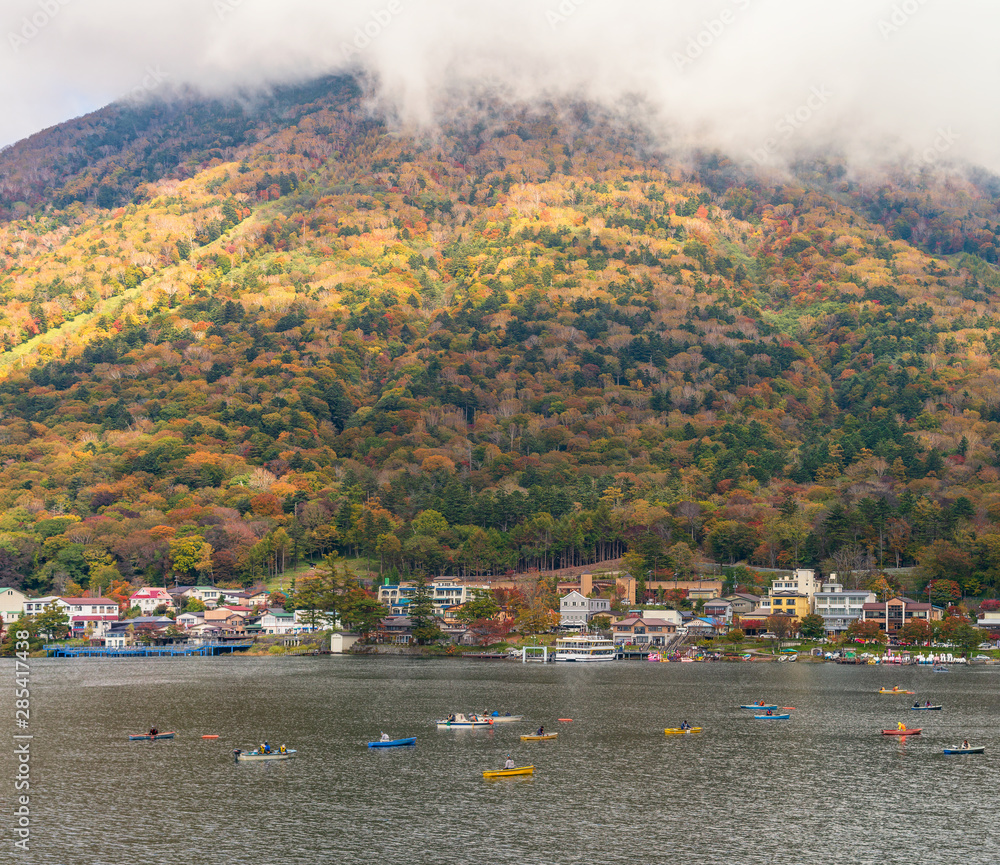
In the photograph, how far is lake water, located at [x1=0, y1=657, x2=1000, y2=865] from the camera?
39812mm

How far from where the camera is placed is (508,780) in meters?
51.4

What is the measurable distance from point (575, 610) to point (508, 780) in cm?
8664

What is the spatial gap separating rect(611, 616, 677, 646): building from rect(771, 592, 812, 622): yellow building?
12.9 m

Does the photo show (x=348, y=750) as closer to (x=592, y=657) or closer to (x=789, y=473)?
(x=592, y=657)

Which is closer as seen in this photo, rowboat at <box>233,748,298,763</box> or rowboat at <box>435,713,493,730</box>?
rowboat at <box>233,748,298,763</box>

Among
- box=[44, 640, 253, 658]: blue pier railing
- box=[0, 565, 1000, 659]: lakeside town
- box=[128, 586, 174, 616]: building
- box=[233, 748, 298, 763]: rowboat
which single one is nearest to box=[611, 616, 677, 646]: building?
box=[0, 565, 1000, 659]: lakeside town

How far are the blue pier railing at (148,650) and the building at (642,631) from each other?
152ft

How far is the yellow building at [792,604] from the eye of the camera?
131125 millimetres

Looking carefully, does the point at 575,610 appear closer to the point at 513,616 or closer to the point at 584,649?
the point at 513,616

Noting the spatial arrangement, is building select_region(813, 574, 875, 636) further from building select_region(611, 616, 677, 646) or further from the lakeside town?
building select_region(611, 616, 677, 646)

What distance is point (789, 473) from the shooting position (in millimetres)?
179125

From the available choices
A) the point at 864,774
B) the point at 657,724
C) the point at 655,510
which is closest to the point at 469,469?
the point at 655,510

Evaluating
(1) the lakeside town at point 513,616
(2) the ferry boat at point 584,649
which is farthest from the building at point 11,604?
(2) the ferry boat at point 584,649

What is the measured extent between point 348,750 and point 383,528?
4051 inches
